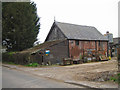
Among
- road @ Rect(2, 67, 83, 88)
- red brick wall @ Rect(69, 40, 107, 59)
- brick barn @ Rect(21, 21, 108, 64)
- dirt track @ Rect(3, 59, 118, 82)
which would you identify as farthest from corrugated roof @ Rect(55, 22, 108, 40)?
road @ Rect(2, 67, 83, 88)

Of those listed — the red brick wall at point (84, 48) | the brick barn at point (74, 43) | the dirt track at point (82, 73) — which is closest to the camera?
the dirt track at point (82, 73)

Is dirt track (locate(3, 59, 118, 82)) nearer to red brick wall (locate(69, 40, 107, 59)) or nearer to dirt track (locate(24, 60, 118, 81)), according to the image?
dirt track (locate(24, 60, 118, 81))

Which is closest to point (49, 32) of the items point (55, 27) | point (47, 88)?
point (55, 27)

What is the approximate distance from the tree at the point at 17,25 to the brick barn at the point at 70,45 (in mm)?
4495

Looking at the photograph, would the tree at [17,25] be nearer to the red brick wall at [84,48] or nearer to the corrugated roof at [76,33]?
the corrugated roof at [76,33]

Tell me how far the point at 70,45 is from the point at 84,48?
12.3ft

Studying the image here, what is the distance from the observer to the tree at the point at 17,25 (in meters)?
28.3

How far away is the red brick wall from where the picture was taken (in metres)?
25.5

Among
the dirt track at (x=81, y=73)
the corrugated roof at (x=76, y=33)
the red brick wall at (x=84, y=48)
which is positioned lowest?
the dirt track at (x=81, y=73)

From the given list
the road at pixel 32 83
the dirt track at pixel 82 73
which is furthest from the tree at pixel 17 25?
the road at pixel 32 83

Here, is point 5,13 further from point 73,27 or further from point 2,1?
point 73,27

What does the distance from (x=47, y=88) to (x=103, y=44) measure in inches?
1015

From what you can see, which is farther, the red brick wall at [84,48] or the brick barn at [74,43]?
the red brick wall at [84,48]

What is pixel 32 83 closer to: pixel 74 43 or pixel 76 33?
pixel 74 43
